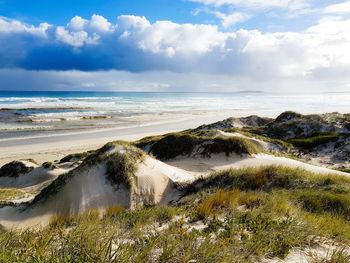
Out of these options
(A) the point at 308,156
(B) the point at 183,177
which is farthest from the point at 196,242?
(A) the point at 308,156

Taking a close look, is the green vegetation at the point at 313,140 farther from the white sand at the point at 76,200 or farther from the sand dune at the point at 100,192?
the white sand at the point at 76,200

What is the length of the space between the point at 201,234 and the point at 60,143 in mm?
27602

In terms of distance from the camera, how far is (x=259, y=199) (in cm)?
838

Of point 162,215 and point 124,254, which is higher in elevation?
point 124,254

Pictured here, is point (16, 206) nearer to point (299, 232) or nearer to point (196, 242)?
point (196, 242)

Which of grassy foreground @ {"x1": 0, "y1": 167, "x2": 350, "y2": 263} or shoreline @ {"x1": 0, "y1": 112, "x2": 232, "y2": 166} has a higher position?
grassy foreground @ {"x1": 0, "y1": 167, "x2": 350, "y2": 263}

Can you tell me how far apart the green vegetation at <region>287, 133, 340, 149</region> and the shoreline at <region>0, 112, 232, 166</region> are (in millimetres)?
14366

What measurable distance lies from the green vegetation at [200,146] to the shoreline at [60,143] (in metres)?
10.5

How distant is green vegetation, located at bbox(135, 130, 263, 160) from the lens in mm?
16797

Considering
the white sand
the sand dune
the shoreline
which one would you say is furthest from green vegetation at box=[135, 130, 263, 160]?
the shoreline

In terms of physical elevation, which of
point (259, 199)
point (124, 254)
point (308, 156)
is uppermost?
point (124, 254)

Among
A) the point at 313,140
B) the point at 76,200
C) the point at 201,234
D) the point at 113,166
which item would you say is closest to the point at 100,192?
the point at 76,200

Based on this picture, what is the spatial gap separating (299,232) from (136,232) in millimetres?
2491

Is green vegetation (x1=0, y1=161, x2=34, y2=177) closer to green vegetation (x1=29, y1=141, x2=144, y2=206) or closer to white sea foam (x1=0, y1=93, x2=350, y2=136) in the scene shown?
green vegetation (x1=29, y1=141, x2=144, y2=206)
